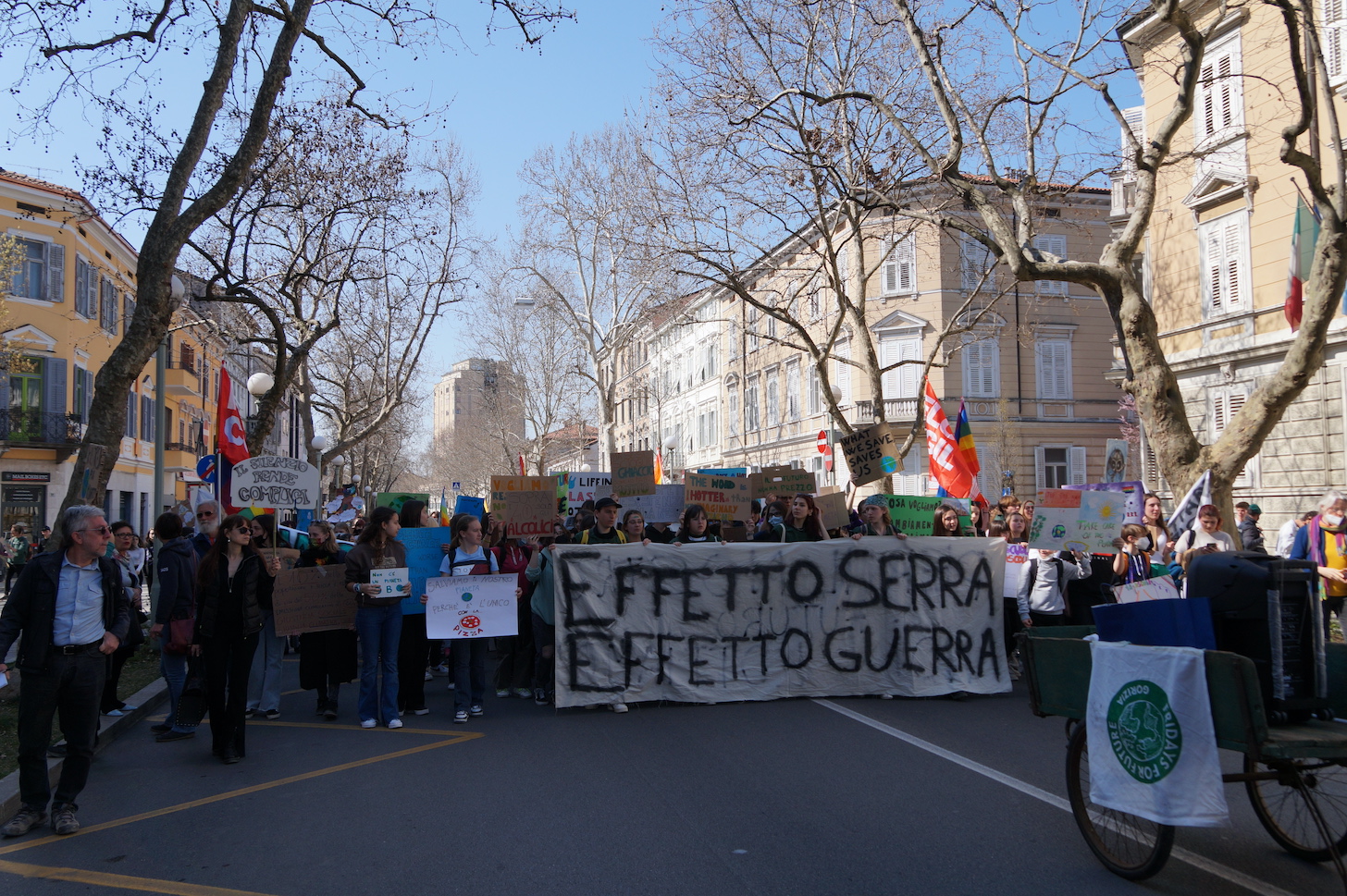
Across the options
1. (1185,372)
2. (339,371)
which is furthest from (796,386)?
(1185,372)

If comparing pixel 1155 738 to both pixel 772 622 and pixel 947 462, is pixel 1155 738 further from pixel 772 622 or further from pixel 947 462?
pixel 947 462

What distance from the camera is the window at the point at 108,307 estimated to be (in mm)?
36875

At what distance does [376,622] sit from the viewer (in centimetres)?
907

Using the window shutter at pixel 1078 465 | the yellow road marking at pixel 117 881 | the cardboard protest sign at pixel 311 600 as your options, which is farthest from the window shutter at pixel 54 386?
the window shutter at pixel 1078 465

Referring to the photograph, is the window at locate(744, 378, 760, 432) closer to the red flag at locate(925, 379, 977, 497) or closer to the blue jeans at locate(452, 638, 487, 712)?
the red flag at locate(925, 379, 977, 497)

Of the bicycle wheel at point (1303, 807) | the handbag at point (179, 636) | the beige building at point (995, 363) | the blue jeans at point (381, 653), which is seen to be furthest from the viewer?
the beige building at point (995, 363)

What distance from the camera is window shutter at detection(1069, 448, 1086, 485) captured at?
133ft

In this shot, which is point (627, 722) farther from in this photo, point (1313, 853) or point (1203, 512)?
point (1203, 512)

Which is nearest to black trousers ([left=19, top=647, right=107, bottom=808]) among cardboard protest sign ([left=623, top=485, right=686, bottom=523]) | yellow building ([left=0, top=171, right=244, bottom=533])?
cardboard protest sign ([left=623, top=485, right=686, bottom=523])

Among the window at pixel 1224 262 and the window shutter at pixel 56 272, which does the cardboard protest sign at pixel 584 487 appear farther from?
the window shutter at pixel 56 272

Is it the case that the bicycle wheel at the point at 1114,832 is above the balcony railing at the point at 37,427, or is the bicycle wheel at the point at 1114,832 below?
below

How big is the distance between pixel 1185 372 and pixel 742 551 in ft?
61.2

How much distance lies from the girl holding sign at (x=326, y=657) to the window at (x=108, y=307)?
29899 mm

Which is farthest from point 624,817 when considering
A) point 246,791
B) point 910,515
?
point 910,515
